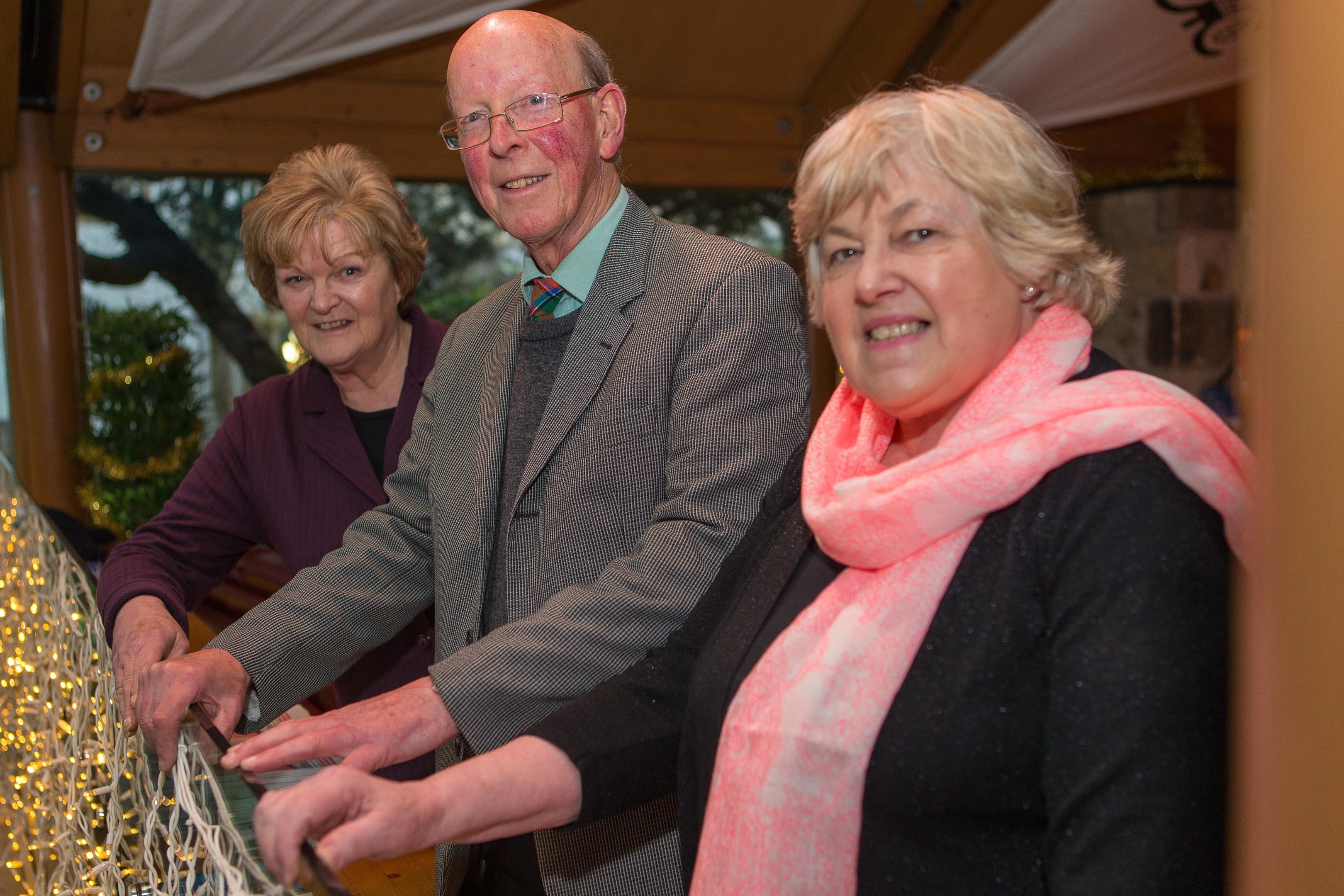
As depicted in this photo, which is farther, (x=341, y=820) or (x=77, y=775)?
(x=77, y=775)

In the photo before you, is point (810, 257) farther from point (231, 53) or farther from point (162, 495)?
point (162, 495)

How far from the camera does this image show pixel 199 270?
715 cm

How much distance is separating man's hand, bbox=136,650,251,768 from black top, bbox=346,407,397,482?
27.9 inches

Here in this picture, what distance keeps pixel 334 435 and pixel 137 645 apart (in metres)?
0.70

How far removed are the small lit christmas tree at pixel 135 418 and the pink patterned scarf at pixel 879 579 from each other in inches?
212

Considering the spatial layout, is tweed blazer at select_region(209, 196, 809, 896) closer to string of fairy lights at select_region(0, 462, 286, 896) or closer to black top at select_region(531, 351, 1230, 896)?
string of fairy lights at select_region(0, 462, 286, 896)

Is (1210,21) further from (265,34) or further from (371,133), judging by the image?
(371,133)

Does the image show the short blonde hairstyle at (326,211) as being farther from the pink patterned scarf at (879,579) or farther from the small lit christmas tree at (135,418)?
the small lit christmas tree at (135,418)

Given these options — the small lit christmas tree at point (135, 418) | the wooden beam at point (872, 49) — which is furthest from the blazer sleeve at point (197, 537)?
the wooden beam at point (872, 49)

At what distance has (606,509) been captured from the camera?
1.48 m

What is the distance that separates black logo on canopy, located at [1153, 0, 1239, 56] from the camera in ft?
18.0

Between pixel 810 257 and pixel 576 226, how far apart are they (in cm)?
49

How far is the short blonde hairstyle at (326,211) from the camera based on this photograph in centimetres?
221

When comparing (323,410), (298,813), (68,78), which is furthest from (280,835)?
(68,78)
